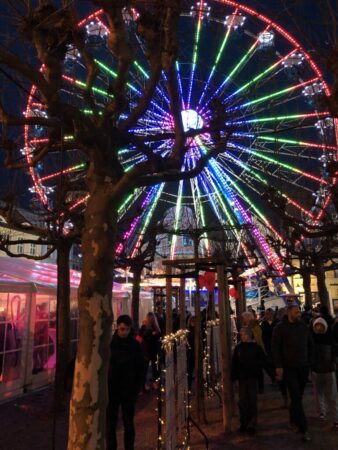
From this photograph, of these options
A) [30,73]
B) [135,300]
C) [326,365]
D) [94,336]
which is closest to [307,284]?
[135,300]

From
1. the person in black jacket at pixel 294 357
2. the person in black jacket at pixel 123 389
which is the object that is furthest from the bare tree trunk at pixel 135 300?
the person in black jacket at pixel 123 389

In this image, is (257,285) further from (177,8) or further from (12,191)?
(177,8)

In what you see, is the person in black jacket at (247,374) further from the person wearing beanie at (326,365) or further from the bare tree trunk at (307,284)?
the bare tree trunk at (307,284)

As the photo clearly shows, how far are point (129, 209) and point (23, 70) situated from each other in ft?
52.4

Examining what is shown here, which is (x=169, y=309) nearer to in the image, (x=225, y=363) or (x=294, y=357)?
(x=225, y=363)

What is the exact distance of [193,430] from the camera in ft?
21.0

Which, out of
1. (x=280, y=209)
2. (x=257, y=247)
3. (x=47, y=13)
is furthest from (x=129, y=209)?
(x=47, y=13)

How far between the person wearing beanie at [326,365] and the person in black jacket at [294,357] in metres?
0.35

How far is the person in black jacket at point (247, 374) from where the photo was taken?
6.27 metres

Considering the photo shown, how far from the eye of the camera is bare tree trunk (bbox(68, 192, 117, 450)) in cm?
316

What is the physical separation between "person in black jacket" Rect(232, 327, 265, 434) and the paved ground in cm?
24

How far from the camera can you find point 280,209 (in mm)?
11453

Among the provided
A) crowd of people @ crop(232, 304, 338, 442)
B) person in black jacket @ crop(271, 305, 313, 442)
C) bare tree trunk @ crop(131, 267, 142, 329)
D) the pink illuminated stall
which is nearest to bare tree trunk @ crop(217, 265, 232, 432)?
crowd of people @ crop(232, 304, 338, 442)

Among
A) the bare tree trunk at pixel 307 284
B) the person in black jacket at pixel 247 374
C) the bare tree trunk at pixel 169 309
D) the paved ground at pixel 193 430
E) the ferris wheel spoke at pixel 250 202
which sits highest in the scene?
the ferris wheel spoke at pixel 250 202
